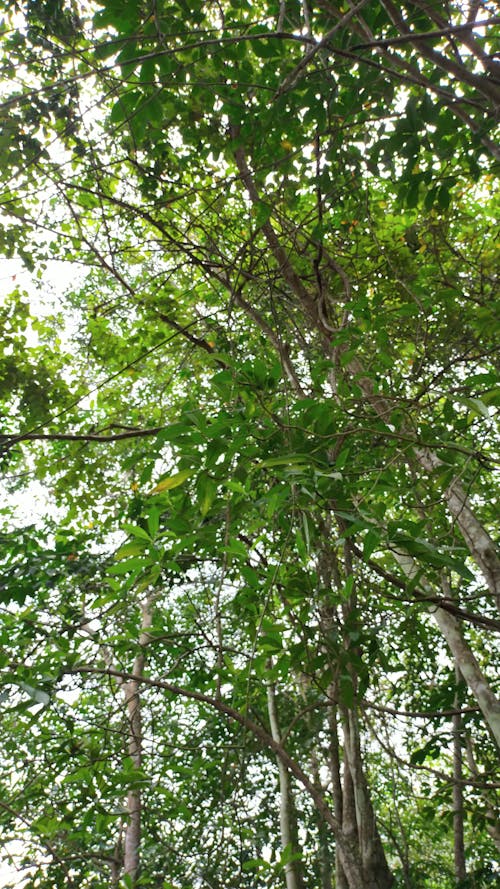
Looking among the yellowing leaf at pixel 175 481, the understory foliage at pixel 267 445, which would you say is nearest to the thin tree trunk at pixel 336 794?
the understory foliage at pixel 267 445

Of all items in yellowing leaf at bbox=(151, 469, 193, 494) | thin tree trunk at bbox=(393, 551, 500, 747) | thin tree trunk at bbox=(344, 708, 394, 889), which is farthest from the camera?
thin tree trunk at bbox=(393, 551, 500, 747)

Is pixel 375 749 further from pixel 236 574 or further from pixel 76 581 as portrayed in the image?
pixel 236 574

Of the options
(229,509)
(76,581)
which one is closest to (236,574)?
(229,509)

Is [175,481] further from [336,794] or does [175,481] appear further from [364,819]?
[336,794]

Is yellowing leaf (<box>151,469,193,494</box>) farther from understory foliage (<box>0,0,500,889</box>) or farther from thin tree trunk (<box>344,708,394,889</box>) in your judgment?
thin tree trunk (<box>344,708,394,889</box>)

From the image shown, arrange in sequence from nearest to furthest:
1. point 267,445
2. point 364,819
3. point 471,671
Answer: point 267,445, point 364,819, point 471,671

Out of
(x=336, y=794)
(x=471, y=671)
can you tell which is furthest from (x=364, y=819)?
(x=471, y=671)

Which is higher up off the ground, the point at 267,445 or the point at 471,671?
the point at 267,445

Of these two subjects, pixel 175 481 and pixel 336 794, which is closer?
pixel 175 481

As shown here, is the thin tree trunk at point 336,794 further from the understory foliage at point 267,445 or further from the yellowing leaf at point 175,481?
the yellowing leaf at point 175,481

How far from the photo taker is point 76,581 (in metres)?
2.94

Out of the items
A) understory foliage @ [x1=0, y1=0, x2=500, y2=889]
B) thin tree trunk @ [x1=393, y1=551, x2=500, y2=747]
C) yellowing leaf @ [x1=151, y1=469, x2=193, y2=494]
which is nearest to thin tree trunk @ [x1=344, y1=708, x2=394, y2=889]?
understory foliage @ [x1=0, y1=0, x2=500, y2=889]

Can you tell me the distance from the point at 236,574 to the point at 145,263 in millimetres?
2740

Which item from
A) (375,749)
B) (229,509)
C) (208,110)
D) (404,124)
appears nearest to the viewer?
(229,509)
